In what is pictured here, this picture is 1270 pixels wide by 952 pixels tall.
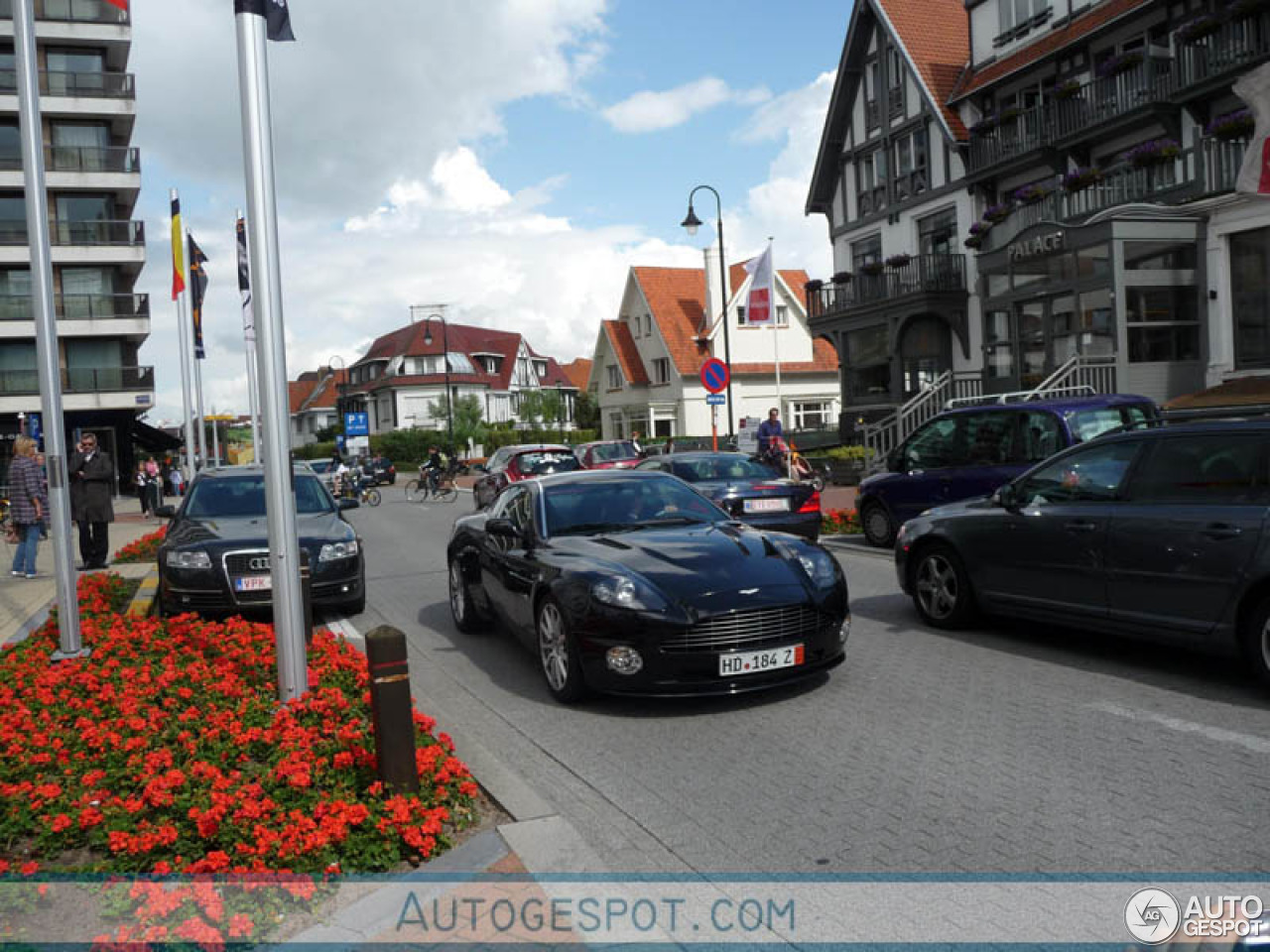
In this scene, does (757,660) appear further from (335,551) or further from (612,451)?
(612,451)

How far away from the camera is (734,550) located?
6867 millimetres

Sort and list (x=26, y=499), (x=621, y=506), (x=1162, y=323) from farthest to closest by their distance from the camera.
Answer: (x=1162, y=323) → (x=26, y=499) → (x=621, y=506)

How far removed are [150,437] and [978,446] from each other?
4125 cm

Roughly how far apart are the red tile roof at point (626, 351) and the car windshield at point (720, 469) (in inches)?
1651

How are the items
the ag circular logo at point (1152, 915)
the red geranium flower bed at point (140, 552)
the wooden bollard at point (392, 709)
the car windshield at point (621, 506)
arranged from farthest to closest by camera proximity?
1. the red geranium flower bed at point (140, 552)
2. the car windshield at point (621, 506)
3. the wooden bollard at point (392, 709)
4. the ag circular logo at point (1152, 915)

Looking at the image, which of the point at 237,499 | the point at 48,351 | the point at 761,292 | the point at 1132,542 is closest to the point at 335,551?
the point at 237,499

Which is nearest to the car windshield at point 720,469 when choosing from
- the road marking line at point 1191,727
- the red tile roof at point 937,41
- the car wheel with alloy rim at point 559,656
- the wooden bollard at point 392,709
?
the car wheel with alloy rim at point 559,656

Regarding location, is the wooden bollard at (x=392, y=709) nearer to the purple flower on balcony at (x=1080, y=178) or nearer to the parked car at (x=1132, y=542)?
the parked car at (x=1132, y=542)

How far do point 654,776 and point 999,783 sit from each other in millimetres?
1574

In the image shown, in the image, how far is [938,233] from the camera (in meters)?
31.0

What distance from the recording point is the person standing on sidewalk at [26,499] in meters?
14.1

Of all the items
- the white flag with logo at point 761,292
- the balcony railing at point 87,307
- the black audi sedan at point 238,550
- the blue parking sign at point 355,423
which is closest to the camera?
the black audi sedan at point 238,550

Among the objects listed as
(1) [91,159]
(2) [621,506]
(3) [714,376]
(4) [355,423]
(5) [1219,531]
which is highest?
(1) [91,159]

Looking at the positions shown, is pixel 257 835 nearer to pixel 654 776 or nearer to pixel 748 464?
pixel 654 776
